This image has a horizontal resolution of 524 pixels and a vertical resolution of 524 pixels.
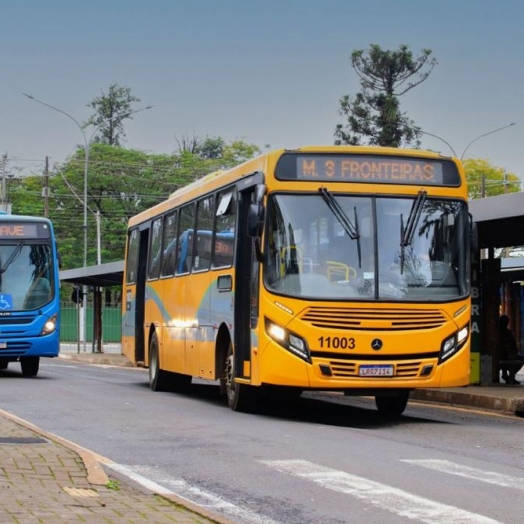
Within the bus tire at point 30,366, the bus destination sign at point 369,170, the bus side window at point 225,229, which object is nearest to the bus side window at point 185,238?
the bus side window at point 225,229

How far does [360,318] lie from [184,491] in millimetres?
5792

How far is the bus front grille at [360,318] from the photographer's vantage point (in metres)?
14.9

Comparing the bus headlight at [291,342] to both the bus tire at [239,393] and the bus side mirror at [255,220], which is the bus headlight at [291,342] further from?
the bus tire at [239,393]

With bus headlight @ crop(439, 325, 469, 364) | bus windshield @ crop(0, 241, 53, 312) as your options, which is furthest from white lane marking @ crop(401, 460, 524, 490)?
bus windshield @ crop(0, 241, 53, 312)

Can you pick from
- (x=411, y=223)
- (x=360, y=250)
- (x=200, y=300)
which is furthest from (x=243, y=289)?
(x=200, y=300)

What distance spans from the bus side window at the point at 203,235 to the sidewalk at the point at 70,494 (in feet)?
23.3

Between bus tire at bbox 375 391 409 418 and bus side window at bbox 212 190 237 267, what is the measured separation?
2711mm

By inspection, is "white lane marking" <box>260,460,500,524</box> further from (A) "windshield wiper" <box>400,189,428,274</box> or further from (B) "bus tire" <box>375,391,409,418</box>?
(B) "bus tire" <box>375,391,409,418</box>

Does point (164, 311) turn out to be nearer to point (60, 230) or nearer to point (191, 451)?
point (191, 451)

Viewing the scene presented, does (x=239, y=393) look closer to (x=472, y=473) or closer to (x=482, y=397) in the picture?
(x=482, y=397)

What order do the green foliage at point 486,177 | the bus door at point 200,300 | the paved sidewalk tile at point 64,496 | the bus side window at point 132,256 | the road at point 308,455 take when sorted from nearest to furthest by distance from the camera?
the paved sidewalk tile at point 64,496, the road at point 308,455, the bus door at point 200,300, the bus side window at point 132,256, the green foliage at point 486,177

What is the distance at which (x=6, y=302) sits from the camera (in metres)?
25.9

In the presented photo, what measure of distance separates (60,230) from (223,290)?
67106 mm

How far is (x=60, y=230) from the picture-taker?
82.9 metres
